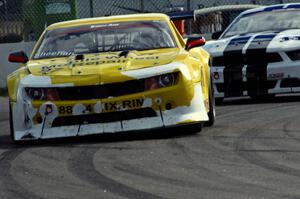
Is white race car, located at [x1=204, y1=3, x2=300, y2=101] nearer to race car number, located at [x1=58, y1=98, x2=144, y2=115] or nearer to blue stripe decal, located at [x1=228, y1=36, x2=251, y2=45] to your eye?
blue stripe decal, located at [x1=228, y1=36, x2=251, y2=45]

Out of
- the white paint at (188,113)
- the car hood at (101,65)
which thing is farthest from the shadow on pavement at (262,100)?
the white paint at (188,113)

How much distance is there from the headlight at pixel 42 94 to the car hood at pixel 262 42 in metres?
4.54

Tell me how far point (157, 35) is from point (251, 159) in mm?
2990

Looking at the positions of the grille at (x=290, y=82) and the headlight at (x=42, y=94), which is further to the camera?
the grille at (x=290, y=82)

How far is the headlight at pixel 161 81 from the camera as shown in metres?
8.70

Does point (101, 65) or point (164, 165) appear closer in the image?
point (164, 165)

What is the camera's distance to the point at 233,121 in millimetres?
10266

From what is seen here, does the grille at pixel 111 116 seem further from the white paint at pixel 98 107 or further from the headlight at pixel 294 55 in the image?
the headlight at pixel 294 55

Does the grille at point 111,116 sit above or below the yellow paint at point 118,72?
below

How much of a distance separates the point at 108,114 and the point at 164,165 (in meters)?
1.64

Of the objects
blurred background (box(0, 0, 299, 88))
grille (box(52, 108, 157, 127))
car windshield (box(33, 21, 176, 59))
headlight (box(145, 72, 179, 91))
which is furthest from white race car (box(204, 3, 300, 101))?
blurred background (box(0, 0, 299, 88))

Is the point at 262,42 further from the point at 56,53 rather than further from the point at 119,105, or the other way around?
the point at 119,105

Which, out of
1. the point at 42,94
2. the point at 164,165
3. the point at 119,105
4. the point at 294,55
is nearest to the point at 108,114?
the point at 119,105

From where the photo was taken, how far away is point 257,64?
12547 millimetres
